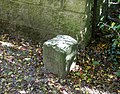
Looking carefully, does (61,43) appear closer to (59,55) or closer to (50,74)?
(59,55)

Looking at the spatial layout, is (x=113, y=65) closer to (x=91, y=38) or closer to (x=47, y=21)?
(x=91, y=38)

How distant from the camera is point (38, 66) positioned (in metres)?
4.44

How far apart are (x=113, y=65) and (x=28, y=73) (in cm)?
166

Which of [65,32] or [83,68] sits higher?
[65,32]

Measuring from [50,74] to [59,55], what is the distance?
427mm

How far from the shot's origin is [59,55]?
4000 millimetres

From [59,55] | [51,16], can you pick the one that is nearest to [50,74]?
[59,55]

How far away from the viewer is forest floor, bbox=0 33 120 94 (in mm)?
3914

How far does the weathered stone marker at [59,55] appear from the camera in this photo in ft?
13.2

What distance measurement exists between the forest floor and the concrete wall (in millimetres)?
400

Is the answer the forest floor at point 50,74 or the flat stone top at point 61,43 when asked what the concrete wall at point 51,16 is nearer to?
the forest floor at point 50,74

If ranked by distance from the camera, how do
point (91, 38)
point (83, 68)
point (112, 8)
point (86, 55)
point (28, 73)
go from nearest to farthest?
point (28, 73) < point (83, 68) < point (86, 55) < point (91, 38) < point (112, 8)

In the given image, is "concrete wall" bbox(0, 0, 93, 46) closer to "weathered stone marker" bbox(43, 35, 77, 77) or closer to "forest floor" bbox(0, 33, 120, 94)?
"forest floor" bbox(0, 33, 120, 94)

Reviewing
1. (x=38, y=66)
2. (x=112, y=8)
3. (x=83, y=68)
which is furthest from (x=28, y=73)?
(x=112, y=8)
